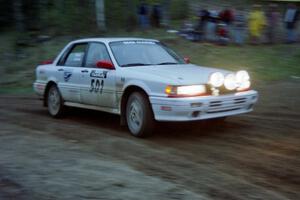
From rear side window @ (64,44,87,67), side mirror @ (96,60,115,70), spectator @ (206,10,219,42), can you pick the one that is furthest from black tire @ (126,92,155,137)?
spectator @ (206,10,219,42)

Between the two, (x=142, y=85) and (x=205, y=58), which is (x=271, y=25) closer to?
(x=205, y=58)

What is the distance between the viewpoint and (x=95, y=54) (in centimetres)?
912

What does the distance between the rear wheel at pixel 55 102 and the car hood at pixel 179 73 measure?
7.87 feet

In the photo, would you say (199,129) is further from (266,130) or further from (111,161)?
(111,161)

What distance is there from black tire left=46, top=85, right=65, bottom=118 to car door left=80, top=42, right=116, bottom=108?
95cm

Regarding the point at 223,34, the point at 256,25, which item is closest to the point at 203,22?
the point at 223,34

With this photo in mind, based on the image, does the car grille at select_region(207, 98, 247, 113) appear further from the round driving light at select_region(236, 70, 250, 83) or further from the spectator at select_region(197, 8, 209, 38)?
the spectator at select_region(197, 8, 209, 38)

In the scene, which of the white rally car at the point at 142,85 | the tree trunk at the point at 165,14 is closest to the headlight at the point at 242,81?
the white rally car at the point at 142,85

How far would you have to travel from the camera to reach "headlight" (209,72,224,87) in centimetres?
746

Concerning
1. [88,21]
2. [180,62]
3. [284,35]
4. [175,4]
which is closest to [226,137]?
[180,62]

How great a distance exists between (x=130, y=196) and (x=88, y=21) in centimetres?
2169

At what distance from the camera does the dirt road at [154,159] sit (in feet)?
17.2

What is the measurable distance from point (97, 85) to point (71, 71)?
1.06 meters

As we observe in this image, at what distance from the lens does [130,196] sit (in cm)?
506
